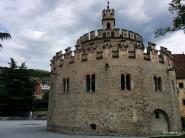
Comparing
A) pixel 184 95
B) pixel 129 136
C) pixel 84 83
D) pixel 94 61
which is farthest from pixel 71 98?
pixel 184 95

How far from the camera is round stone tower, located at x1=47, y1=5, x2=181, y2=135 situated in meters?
21.3

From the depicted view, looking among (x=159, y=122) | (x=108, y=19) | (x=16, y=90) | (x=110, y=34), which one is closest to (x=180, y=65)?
(x=108, y=19)

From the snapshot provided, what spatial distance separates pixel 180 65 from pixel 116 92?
72.7 ft

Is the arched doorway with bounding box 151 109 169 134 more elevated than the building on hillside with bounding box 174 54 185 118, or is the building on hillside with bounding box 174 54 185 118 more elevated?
the building on hillside with bounding box 174 54 185 118

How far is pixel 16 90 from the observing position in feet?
171

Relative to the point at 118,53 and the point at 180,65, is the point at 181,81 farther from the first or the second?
the point at 118,53

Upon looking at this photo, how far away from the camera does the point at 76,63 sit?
2380 cm

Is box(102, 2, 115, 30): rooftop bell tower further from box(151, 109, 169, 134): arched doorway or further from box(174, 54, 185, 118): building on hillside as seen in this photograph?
box(174, 54, 185, 118): building on hillside

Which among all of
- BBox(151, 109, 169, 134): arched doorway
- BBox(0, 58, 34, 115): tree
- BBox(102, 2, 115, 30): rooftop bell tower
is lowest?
BBox(151, 109, 169, 134): arched doorway

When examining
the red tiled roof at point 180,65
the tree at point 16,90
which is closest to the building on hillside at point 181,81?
the red tiled roof at point 180,65

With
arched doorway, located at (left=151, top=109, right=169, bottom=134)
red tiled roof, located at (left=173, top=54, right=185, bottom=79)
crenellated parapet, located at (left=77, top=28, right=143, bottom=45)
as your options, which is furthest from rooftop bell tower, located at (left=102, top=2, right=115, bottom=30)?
red tiled roof, located at (left=173, top=54, right=185, bottom=79)

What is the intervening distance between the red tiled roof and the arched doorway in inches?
687

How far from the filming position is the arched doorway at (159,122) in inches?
864

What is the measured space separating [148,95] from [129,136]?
3935 millimetres
